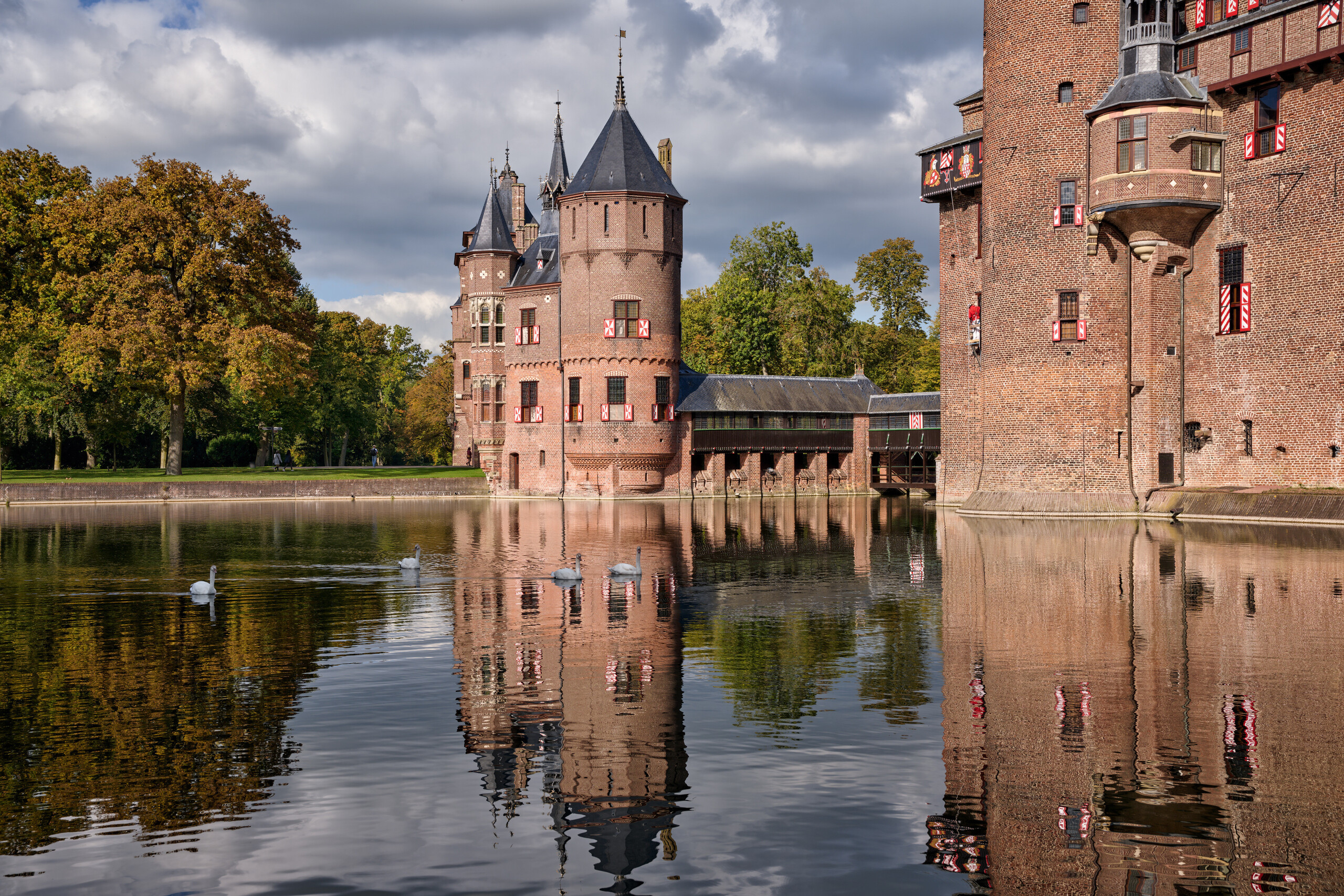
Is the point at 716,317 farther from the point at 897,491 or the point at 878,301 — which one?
the point at 897,491

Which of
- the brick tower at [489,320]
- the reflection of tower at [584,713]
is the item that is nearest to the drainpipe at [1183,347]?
the reflection of tower at [584,713]

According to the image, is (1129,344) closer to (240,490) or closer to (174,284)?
(240,490)

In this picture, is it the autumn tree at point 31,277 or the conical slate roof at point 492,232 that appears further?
the conical slate roof at point 492,232

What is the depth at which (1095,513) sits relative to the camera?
38.0 metres

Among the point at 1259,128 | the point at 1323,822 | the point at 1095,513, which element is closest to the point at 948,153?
the point at 1259,128

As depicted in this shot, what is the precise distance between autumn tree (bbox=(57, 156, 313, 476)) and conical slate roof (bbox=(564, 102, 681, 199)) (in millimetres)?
16432

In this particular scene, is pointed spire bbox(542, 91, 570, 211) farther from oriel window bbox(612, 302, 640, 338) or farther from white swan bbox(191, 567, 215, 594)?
white swan bbox(191, 567, 215, 594)

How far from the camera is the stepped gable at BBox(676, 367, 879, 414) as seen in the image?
2355 inches

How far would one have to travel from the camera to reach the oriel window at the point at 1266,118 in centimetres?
3522

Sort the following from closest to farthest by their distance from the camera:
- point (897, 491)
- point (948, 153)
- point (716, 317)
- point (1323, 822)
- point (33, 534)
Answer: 1. point (1323, 822)
2. point (33, 534)
3. point (948, 153)
4. point (897, 491)
5. point (716, 317)

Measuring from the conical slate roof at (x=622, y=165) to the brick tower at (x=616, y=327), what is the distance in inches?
2.0

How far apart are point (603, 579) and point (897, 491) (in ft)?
147

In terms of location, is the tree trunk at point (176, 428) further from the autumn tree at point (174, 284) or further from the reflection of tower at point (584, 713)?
the reflection of tower at point (584, 713)

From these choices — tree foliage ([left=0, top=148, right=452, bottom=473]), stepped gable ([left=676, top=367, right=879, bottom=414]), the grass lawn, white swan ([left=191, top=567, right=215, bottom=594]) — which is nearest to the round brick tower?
stepped gable ([left=676, top=367, right=879, bottom=414])
